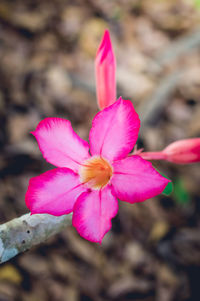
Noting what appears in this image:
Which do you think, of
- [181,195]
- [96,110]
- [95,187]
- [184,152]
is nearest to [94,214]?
[95,187]

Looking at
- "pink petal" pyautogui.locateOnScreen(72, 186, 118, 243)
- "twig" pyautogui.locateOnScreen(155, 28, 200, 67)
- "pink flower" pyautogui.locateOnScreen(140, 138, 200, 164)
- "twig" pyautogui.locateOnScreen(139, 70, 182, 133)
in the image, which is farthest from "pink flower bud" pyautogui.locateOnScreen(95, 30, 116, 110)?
"twig" pyautogui.locateOnScreen(155, 28, 200, 67)

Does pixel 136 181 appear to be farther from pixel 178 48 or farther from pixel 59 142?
pixel 178 48

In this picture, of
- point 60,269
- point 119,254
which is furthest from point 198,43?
point 60,269

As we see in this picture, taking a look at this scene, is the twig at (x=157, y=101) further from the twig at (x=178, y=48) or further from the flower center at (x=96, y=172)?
the flower center at (x=96, y=172)

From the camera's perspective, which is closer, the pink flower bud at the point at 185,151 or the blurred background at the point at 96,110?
the pink flower bud at the point at 185,151

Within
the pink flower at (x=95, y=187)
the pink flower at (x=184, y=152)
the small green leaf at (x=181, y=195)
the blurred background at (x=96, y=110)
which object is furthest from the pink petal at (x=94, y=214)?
the small green leaf at (x=181, y=195)
